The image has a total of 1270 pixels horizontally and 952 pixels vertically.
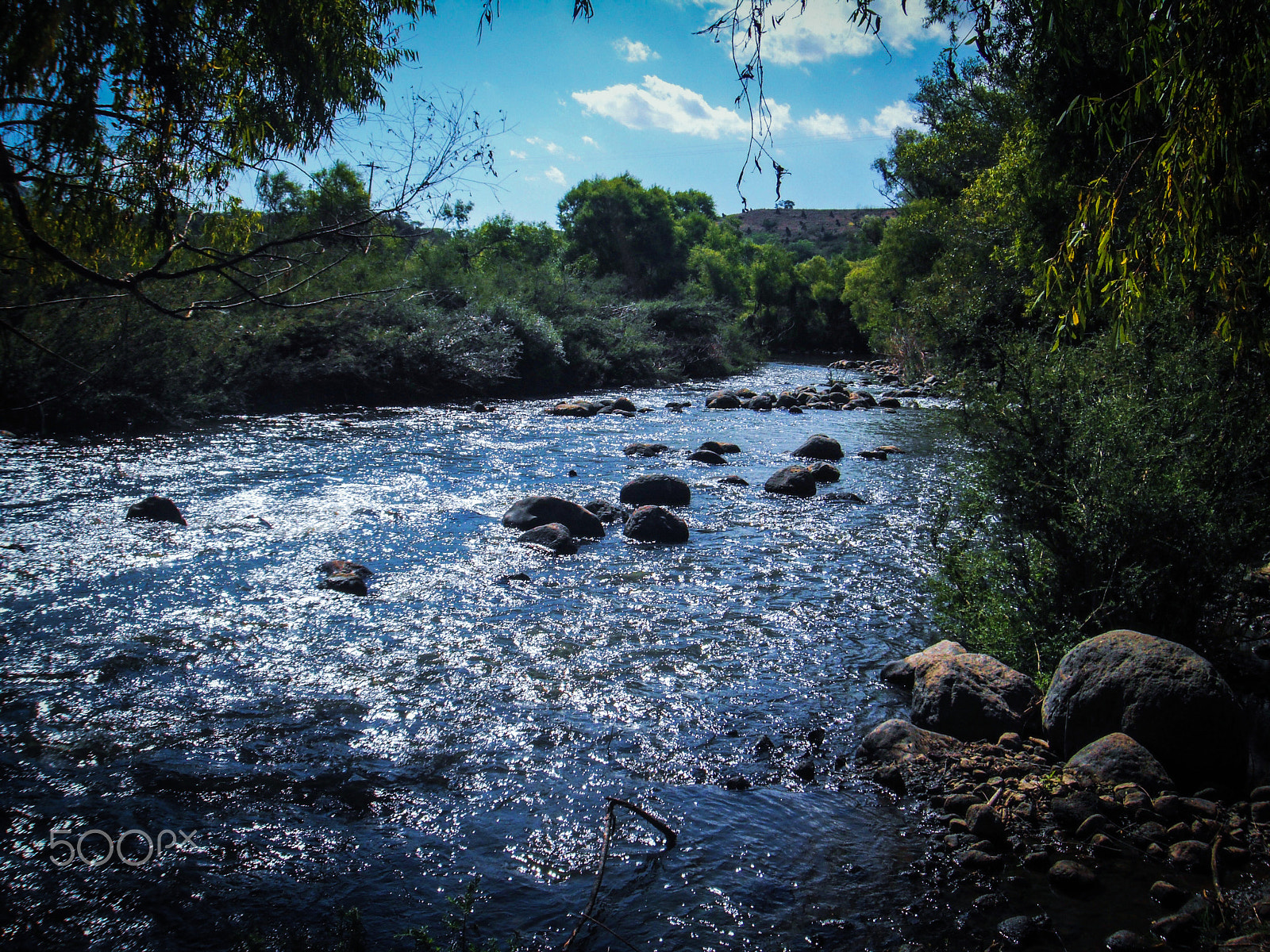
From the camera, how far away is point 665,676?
20.9 feet

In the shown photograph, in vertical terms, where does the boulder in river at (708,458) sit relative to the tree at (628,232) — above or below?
below

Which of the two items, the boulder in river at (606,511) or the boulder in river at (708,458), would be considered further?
the boulder in river at (708,458)

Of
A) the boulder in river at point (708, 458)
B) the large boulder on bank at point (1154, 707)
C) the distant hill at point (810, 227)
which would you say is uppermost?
the distant hill at point (810, 227)

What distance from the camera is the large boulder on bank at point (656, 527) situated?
10359 millimetres

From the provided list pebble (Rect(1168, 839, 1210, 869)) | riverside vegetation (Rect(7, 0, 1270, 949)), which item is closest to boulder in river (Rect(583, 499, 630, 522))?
riverside vegetation (Rect(7, 0, 1270, 949))

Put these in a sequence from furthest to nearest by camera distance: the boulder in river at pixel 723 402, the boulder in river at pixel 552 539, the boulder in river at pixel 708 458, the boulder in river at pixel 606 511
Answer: the boulder in river at pixel 723 402
the boulder in river at pixel 708 458
the boulder in river at pixel 606 511
the boulder in river at pixel 552 539

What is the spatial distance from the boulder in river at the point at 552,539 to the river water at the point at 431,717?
0.26 meters

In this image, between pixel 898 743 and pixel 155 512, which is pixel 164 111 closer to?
pixel 898 743

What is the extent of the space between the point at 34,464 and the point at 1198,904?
49.0ft

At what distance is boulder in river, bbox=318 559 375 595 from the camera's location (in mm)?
8062

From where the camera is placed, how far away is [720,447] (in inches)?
656

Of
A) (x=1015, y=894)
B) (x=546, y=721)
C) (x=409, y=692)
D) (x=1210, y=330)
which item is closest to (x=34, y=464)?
(x=409, y=692)

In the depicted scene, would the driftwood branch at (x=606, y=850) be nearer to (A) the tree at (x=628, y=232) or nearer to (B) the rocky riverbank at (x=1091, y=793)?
(B) the rocky riverbank at (x=1091, y=793)

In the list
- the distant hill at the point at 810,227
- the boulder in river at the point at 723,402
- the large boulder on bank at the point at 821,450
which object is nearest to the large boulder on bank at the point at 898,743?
the large boulder on bank at the point at 821,450
